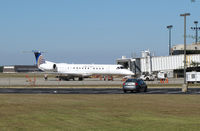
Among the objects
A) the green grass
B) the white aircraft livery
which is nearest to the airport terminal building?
the white aircraft livery

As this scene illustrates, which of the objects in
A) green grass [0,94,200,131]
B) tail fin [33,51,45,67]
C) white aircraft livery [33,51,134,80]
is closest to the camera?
green grass [0,94,200,131]

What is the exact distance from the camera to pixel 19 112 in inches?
833

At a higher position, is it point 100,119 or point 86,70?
point 86,70

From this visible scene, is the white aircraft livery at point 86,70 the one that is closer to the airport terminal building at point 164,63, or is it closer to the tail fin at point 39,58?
the tail fin at point 39,58

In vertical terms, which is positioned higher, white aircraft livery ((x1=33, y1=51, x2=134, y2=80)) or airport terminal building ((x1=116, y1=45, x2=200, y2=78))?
airport terminal building ((x1=116, y1=45, x2=200, y2=78))

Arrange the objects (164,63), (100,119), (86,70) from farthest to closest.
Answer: (164,63) < (86,70) < (100,119)

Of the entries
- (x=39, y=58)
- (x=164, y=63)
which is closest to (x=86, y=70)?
(x=39, y=58)

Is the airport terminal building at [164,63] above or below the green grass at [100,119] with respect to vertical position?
above

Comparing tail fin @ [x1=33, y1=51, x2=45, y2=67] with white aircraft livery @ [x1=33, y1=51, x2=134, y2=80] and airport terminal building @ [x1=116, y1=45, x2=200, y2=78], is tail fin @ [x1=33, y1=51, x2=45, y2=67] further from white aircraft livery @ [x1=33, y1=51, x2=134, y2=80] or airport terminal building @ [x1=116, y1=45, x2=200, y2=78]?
airport terminal building @ [x1=116, y1=45, x2=200, y2=78]

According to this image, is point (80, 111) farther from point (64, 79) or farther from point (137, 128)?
point (64, 79)

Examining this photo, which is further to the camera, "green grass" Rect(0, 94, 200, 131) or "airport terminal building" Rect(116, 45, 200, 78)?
"airport terminal building" Rect(116, 45, 200, 78)

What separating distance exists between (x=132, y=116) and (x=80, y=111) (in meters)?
3.37

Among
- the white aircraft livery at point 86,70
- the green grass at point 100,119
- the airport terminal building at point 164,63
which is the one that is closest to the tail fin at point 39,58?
the white aircraft livery at point 86,70

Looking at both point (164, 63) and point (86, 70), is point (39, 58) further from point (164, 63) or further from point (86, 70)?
point (164, 63)
